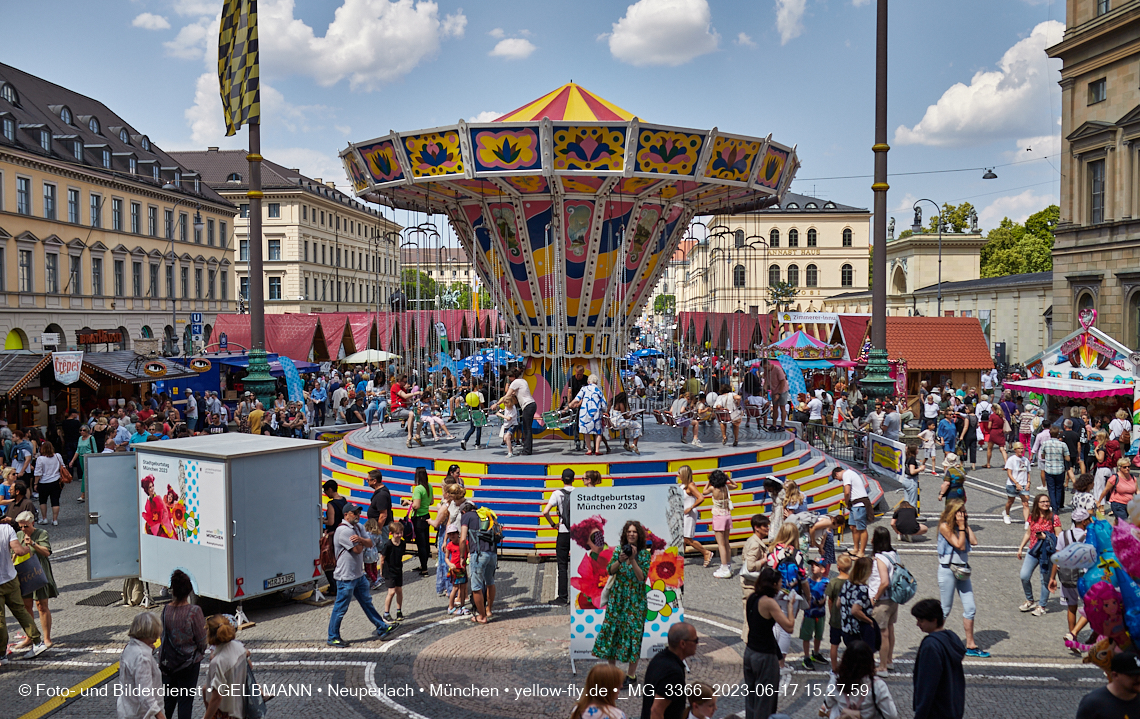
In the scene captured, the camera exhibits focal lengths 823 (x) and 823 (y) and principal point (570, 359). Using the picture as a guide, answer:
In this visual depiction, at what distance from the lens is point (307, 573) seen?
380 inches

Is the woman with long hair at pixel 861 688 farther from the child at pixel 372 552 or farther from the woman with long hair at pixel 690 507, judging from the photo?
the woman with long hair at pixel 690 507

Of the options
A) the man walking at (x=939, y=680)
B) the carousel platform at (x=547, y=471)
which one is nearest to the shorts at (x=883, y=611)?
the man walking at (x=939, y=680)

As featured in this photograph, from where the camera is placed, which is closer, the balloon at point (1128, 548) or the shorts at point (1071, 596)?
the balloon at point (1128, 548)

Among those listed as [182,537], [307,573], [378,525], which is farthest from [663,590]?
[182,537]

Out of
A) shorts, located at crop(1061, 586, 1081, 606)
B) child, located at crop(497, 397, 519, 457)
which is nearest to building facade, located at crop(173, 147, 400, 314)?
child, located at crop(497, 397, 519, 457)

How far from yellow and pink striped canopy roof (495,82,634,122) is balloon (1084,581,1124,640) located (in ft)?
37.4

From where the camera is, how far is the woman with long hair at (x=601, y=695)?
4.61 meters

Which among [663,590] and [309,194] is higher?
[309,194]

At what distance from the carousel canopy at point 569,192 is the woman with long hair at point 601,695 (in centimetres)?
1022

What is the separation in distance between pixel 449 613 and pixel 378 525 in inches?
52.3

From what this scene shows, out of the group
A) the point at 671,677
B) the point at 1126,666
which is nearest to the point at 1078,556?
the point at 1126,666

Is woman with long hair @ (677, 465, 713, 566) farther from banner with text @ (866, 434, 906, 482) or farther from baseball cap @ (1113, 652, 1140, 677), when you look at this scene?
baseball cap @ (1113, 652, 1140, 677)

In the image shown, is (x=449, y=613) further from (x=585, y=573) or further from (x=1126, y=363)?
(x=1126, y=363)

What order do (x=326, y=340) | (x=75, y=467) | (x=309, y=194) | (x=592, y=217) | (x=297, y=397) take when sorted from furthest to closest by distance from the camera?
(x=309, y=194), (x=326, y=340), (x=297, y=397), (x=75, y=467), (x=592, y=217)
